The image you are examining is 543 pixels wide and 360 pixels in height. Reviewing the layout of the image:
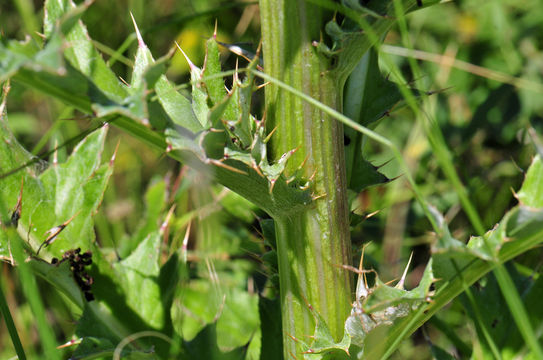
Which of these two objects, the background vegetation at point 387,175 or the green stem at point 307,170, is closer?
the green stem at point 307,170

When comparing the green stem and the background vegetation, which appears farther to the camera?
the background vegetation

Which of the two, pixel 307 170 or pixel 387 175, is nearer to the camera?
pixel 307 170

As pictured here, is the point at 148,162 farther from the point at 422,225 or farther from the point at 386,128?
the point at 422,225

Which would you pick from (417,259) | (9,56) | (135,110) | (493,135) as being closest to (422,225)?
(417,259)

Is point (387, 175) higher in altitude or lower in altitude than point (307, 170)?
lower
